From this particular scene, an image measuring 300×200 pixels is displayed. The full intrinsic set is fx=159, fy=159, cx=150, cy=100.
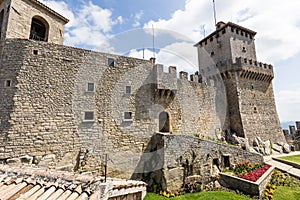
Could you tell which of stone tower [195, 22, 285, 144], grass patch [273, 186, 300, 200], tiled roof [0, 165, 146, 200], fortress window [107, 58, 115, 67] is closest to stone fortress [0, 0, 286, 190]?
fortress window [107, 58, 115, 67]

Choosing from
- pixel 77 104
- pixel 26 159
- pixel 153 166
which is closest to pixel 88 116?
pixel 77 104

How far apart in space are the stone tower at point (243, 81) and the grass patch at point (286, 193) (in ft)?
21.6

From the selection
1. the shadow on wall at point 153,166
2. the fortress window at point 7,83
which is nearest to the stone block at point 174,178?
the shadow on wall at point 153,166

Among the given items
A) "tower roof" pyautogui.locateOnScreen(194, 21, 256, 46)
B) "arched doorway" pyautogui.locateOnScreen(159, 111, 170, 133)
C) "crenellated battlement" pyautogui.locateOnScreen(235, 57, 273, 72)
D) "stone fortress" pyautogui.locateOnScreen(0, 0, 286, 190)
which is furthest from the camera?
"tower roof" pyautogui.locateOnScreen(194, 21, 256, 46)

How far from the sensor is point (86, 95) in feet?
28.3

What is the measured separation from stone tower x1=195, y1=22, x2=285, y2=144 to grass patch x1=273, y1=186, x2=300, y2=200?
658 cm

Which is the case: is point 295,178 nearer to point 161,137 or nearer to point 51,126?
point 161,137

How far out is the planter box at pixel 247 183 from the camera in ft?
25.5

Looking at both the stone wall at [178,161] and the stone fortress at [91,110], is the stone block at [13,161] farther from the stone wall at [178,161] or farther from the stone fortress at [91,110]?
the stone wall at [178,161]

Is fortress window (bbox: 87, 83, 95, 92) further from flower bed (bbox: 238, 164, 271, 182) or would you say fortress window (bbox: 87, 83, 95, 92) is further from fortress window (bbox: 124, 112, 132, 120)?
flower bed (bbox: 238, 164, 271, 182)

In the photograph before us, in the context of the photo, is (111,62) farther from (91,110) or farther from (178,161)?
(178,161)

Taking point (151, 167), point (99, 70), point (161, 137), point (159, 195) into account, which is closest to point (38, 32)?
point (99, 70)

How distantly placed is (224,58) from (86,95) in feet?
51.1

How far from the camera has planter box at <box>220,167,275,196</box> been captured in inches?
306
